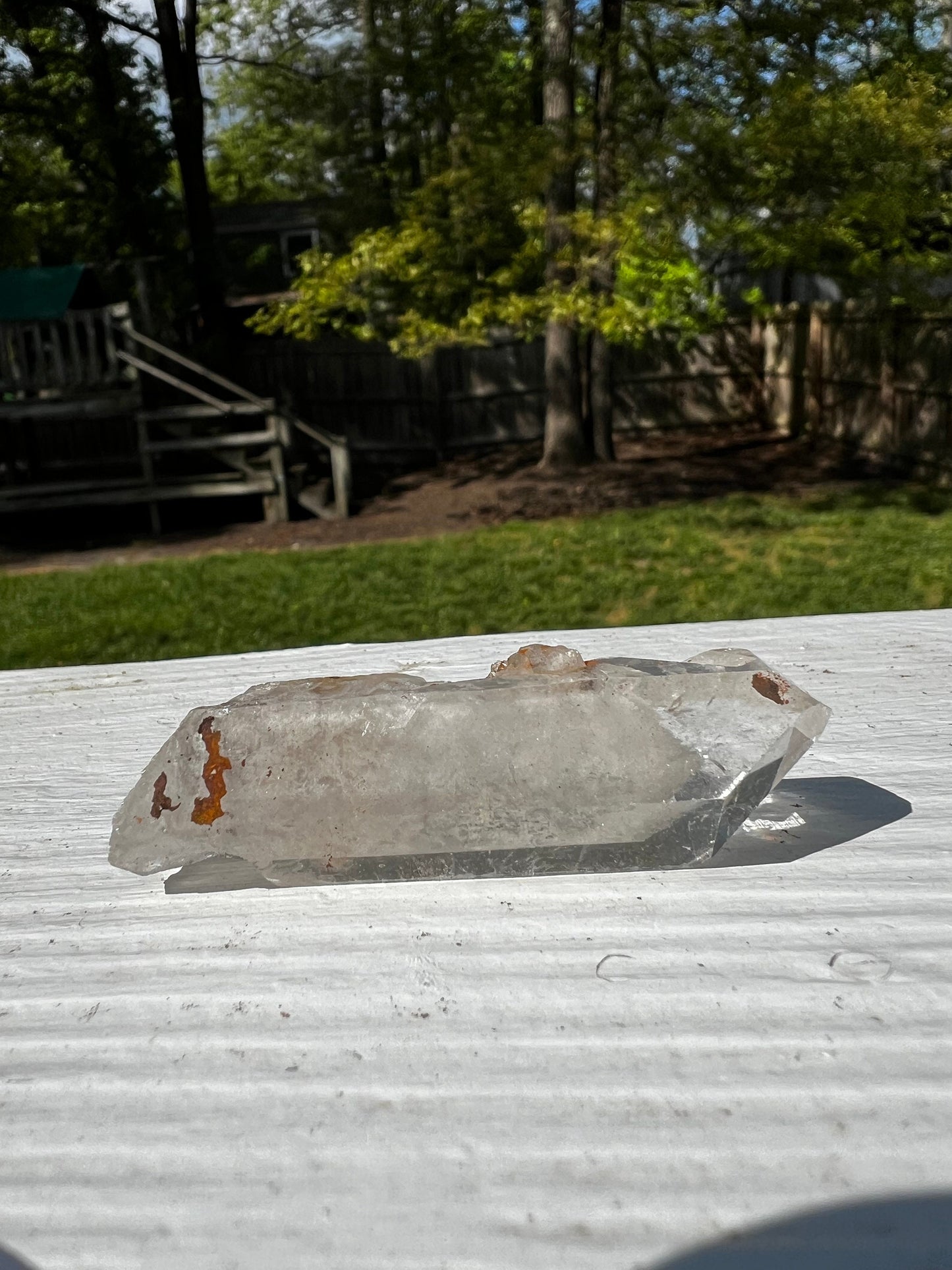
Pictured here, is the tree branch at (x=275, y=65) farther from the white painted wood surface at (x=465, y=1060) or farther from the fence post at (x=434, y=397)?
the white painted wood surface at (x=465, y=1060)

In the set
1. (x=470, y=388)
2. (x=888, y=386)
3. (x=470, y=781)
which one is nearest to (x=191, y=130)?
(x=470, y=388)

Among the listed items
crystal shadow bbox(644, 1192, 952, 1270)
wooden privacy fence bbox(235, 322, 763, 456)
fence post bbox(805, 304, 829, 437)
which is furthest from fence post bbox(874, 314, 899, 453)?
crystal shadow bbox(644, 1192, 952, 1270)

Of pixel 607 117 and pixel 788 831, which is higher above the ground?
pixel 607 117

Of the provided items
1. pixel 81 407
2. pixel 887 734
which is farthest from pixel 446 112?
pixel 887 734

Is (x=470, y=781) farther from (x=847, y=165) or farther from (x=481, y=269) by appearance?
(x=481, y=269)

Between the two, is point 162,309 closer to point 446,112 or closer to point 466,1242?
point 446,112

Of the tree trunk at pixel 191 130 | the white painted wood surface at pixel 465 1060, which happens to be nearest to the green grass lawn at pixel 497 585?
the white painted wood surface at pixel 465 1060
